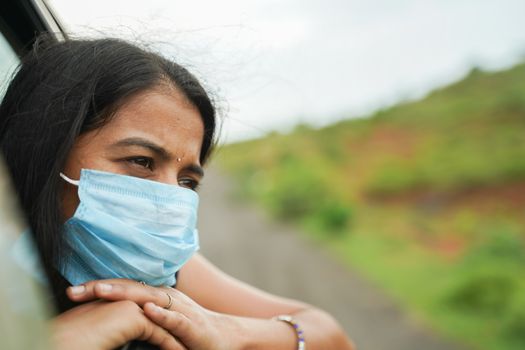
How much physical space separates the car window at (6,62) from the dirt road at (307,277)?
143cm

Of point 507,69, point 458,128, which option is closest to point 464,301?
point 458,128

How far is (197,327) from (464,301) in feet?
16.8

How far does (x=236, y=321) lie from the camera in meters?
1.83

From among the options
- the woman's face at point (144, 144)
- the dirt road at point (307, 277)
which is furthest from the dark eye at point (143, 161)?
the dirt road at point (307, 277)

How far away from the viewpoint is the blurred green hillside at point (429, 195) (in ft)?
20.1

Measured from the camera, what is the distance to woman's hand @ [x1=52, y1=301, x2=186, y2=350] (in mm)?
1232

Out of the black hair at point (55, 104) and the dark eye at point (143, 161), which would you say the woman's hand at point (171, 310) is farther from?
the dark eye at point (143, 161)

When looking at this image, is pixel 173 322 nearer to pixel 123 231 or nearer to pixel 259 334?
pixel 123 231

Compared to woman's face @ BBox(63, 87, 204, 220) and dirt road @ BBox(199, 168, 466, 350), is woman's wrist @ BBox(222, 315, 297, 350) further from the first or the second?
dirt road @ BBox(199, 168, 466, 350)

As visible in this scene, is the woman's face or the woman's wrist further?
the woman's wrist

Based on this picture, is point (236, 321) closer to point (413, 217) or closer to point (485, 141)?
point (413, 217)

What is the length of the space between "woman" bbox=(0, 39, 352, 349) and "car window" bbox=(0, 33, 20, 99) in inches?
3.1

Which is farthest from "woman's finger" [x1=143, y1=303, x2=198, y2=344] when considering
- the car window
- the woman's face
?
the car window

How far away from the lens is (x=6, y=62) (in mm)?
1897
